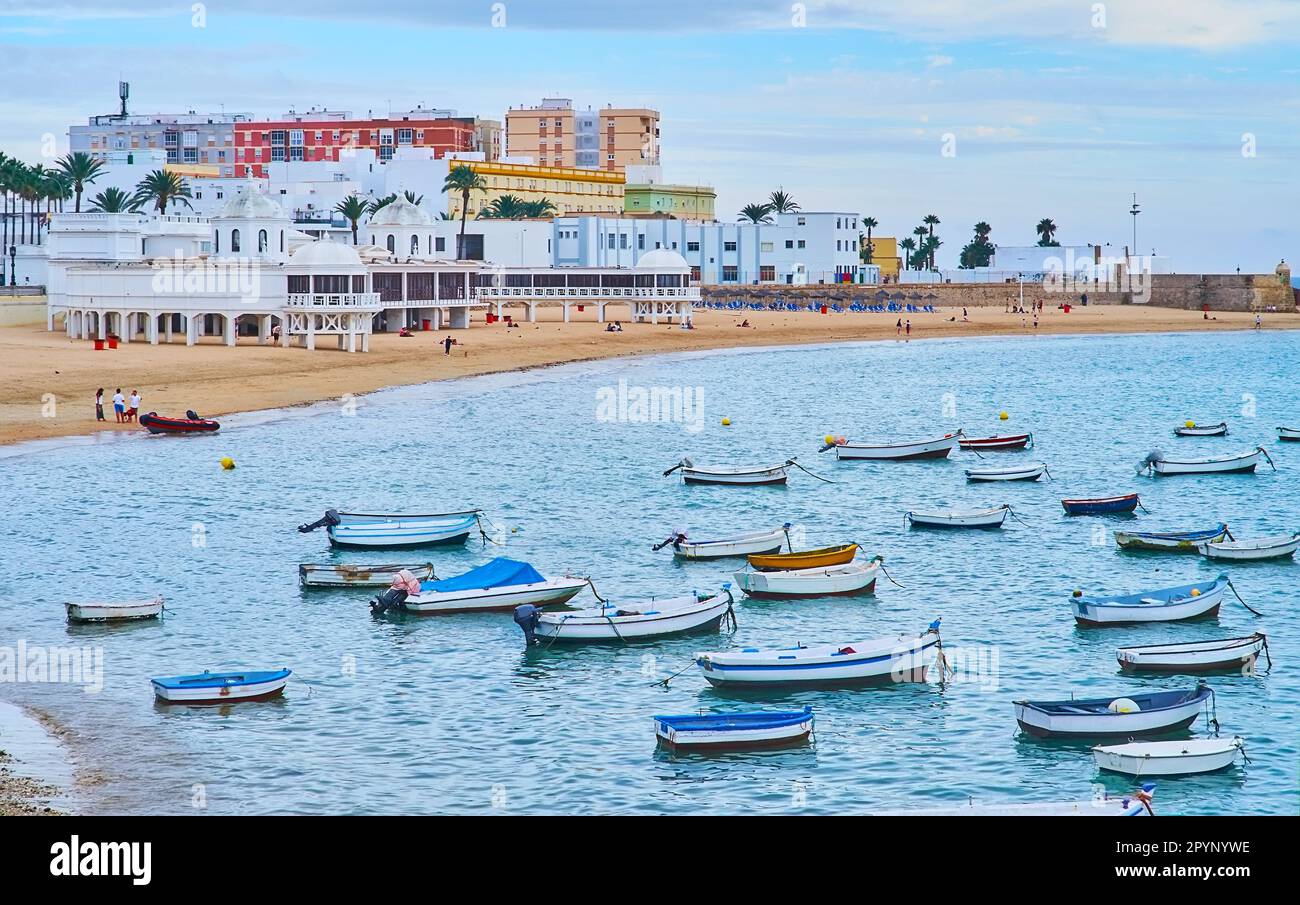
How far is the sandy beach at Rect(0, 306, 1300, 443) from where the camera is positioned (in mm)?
76625

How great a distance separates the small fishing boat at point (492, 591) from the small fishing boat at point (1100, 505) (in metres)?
24.0

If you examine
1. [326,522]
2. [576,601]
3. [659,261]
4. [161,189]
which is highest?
[161,189]

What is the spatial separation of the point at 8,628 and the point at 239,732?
34.9 ft

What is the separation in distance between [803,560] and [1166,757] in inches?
718

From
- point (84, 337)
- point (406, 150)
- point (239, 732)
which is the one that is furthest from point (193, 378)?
point (406, 150)

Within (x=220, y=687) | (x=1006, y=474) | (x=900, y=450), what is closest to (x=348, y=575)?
(x=220, y=687)

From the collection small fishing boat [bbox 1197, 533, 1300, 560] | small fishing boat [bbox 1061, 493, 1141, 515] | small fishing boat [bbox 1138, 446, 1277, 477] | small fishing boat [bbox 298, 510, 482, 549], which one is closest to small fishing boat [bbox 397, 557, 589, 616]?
small fishing boat [bbox 298, 510, 482, 549]

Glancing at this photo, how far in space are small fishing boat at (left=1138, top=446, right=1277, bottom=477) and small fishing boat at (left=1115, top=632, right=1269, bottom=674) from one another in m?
35.7

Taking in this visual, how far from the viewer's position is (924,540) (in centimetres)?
5247

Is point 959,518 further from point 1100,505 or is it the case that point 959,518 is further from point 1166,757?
point 1166,757

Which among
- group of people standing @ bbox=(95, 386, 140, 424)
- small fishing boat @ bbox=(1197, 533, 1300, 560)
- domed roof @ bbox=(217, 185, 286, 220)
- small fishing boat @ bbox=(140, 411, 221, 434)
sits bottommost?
small fishing boat @ bbox=(1197, 533, 1300, 560)

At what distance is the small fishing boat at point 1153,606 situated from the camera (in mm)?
39375

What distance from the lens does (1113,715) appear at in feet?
96.6

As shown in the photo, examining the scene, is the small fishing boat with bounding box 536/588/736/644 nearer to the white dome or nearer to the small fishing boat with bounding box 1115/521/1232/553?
the small fishing boat with bounding box 1115/521/1232/553
